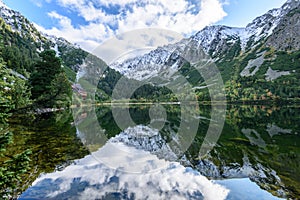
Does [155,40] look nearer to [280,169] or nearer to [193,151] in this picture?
[193,151]

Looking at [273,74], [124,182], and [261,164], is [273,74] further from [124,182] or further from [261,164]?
[124,182]

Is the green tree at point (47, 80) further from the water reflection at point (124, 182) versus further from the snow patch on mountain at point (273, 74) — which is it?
the snow patch on mountain at point (273, 74)

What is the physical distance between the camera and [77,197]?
27.3ft

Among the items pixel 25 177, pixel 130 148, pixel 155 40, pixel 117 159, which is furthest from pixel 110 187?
pixel 155 40

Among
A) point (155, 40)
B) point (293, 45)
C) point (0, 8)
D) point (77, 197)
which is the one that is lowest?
point (77, 197)

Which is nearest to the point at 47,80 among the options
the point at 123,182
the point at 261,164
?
the point at 123,182

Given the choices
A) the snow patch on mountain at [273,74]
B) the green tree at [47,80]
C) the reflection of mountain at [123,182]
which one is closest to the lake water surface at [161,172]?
the reflection of mountain at [123,182]

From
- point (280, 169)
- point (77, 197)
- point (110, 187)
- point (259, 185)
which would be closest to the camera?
point (77, 197)

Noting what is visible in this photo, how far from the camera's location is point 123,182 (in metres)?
10.1

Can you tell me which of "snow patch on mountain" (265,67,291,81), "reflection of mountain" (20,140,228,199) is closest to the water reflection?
"reflection of mountain" (20,140,228,199)

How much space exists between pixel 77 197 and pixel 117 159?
621cm

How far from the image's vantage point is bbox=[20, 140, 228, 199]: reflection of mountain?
8.73m

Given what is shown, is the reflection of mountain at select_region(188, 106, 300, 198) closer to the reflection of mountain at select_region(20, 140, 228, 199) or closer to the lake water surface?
the lake water surface

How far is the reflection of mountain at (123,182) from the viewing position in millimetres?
8726
